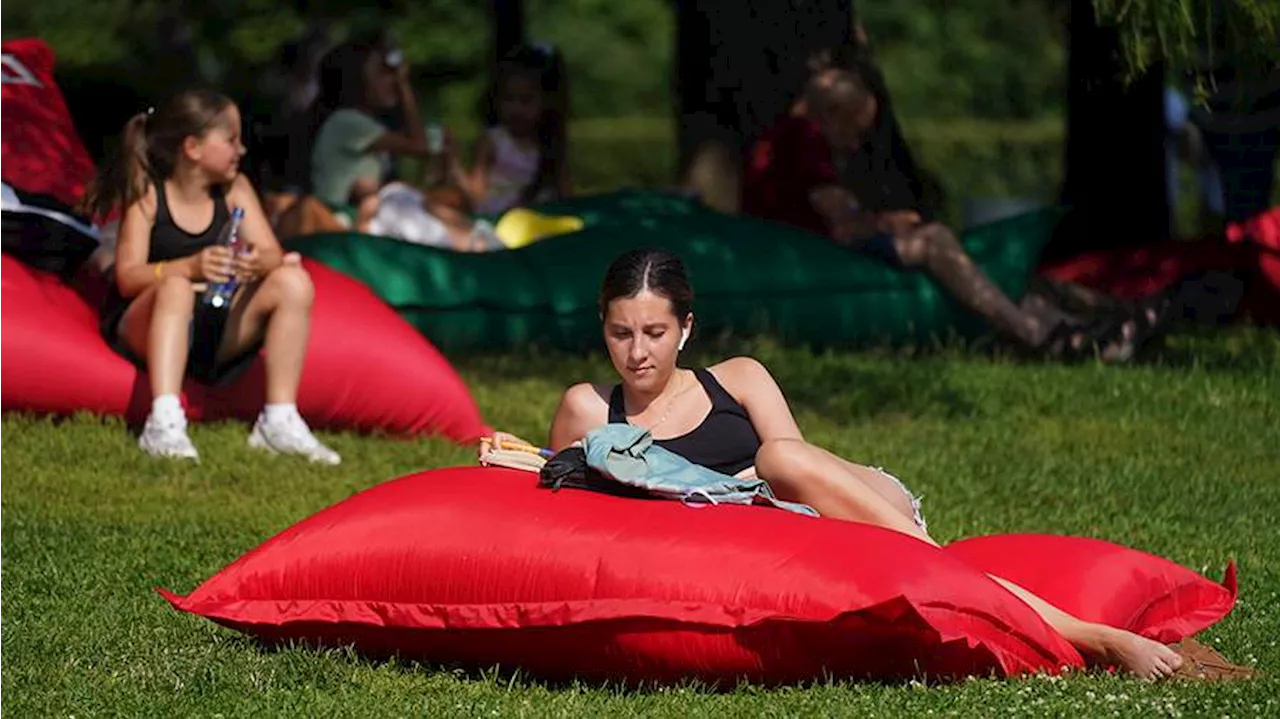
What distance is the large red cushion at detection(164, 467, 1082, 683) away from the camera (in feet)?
17.9

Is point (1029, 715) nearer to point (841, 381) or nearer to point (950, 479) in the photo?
point (950, 479)

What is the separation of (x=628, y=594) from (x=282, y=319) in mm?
3401

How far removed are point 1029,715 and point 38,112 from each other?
5945mm

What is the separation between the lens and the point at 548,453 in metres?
6.27

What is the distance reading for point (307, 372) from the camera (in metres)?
8.96

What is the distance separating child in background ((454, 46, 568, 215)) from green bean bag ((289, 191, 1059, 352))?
4.79 feet

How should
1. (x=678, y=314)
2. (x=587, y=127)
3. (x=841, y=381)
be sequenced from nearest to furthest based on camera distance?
(x=678, y=314) → (x=841, y=381) → (x=587, y=127)

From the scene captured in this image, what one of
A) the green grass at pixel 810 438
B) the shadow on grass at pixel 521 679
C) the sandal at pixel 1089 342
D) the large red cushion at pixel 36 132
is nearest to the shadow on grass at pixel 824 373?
the green grass at pixel 810 438

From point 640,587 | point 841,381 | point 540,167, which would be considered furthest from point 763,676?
point 540,167

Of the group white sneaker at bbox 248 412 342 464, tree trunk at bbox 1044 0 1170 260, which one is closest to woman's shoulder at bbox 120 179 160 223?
white sneaker at bbox 248 412 342 464

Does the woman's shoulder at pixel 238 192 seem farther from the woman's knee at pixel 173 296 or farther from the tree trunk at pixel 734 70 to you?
the tree trunk at pixel 734 70

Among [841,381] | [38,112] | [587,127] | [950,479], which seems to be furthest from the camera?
[587,127]

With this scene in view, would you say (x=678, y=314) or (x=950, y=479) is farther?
(x=950, y=479)

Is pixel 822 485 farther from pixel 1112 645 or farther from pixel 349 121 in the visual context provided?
pixel 349 121
